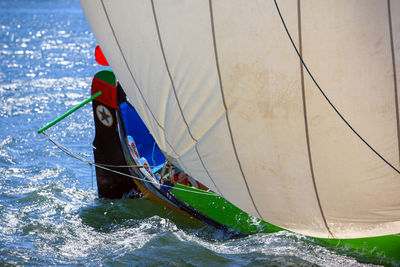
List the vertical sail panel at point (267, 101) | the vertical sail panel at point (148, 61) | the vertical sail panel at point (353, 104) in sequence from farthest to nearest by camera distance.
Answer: the vertical sail panel at point (148, 61)
the vertical sail panel at point (267, 101)
the vertical sail panel at point (353, 104)

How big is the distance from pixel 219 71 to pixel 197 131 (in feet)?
2.34

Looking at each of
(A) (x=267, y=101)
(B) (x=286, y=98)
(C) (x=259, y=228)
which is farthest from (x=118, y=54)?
(C) (x=259, y=228)

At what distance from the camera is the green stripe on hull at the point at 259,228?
225 inches

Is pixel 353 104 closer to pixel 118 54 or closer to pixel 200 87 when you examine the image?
pixel 200 87

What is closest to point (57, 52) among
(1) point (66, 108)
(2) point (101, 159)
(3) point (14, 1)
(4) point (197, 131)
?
(1) point (66, 108)

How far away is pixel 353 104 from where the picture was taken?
396 centimetres

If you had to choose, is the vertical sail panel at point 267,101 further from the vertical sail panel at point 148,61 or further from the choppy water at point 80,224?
the choppy water at point 80,224

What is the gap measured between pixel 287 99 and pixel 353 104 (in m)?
0.50

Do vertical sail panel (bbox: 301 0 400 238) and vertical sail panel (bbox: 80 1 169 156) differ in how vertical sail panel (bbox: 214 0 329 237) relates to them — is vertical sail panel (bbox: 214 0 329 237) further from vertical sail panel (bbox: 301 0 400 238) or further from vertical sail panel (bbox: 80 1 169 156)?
vertical sail panel (bbox: 80 1 169 156)

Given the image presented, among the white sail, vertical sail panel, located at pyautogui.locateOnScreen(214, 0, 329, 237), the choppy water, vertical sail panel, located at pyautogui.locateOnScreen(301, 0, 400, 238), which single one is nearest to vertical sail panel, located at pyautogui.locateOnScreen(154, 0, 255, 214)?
the white sail

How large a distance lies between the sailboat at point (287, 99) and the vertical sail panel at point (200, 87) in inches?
0.4

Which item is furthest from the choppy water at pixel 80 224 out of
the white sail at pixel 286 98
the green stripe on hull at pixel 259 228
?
the white sail at pixel 286 98

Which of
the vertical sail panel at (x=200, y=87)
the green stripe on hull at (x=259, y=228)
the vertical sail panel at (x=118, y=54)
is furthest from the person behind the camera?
the green stripe on hull at (x=259, y=228)

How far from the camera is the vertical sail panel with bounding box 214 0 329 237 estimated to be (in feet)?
13.5
